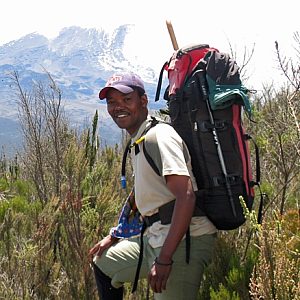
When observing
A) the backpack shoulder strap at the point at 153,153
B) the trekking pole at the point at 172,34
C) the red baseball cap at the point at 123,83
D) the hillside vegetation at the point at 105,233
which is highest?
the trekking pole at the point at 172,34

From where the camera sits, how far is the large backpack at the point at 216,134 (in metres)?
2.29

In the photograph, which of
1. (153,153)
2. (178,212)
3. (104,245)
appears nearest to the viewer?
(178,212)

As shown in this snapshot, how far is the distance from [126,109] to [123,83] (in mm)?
134

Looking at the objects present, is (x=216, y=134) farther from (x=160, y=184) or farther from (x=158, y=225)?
(x=158, y=225)

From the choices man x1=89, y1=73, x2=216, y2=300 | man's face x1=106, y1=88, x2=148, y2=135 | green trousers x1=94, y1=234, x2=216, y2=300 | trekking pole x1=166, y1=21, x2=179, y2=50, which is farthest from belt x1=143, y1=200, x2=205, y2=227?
trekking pole x1=166, y1=21, x2=179, y2=50

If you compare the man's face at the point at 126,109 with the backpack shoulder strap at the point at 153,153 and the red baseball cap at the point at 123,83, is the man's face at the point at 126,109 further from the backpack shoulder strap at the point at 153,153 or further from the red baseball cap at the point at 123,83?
the backpack shoulder strap at the point at 153,153

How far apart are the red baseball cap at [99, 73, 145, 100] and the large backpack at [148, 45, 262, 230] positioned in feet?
0.83

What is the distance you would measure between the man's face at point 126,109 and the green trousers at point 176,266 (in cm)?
60

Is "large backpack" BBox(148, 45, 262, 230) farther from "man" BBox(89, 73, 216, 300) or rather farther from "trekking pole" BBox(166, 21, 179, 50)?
"trekking pole" BBox(166, 21, 179, 50)

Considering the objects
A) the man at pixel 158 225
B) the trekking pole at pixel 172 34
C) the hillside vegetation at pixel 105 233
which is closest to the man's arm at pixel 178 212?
the man at pixel 158 225

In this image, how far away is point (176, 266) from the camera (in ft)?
7.75

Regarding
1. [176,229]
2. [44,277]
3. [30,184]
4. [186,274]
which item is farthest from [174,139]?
[30,184]

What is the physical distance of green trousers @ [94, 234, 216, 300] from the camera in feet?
7.74

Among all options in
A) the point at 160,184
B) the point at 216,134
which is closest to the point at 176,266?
the point at 160,184
